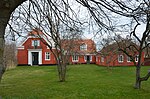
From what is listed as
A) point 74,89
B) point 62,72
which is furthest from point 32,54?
point 74,89

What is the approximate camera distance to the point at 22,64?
51000mm

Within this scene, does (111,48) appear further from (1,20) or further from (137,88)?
(1,20)

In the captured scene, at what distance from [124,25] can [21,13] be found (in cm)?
385

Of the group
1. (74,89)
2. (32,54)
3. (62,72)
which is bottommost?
(74,89)

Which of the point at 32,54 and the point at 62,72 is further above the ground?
the point at 32,54

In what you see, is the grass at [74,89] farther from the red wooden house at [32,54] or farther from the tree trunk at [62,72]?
the red wooden house at [32,54]

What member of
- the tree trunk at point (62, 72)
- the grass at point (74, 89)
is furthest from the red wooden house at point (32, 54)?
the tree trunk at point (62, 72)

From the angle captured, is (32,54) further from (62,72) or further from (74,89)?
(74,89)

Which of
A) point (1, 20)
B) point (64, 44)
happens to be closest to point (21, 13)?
point (1, 20)

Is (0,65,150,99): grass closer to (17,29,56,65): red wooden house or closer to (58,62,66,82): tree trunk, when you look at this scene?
(58,62,66,82): tree trunk

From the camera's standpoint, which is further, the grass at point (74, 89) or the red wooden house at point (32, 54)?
the red wooden house at point (32, 54)

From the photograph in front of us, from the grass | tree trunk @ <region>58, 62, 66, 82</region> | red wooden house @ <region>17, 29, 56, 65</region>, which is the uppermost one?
red wooden house @ <region>17, 29, 56, 65</region>

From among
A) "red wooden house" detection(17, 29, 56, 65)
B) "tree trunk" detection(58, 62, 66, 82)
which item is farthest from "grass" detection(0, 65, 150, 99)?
"red wooden house" detection(17, 29, 56, 65)

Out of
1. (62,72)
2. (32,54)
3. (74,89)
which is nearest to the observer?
(74,89)
